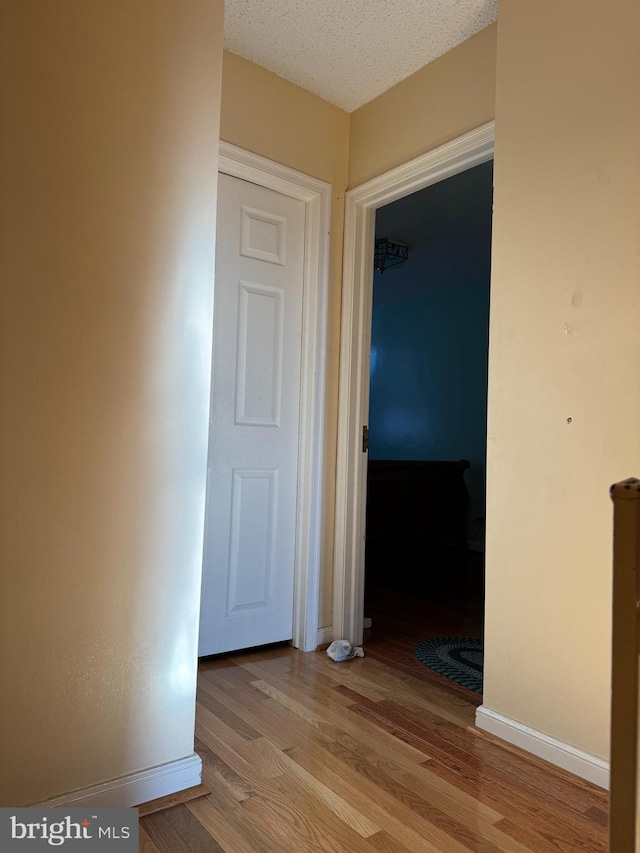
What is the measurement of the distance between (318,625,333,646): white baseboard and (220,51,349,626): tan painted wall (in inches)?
1.1

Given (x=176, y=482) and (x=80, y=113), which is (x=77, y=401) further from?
(x=80, y=113)

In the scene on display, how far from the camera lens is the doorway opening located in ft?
11.3

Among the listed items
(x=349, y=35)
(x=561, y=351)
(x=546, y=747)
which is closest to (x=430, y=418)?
(x=349, y=35)

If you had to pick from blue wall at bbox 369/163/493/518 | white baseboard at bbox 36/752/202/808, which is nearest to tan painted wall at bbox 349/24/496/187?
blue wall at bbox 369/163/493/518

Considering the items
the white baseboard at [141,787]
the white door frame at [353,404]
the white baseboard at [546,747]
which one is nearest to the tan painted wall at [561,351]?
the white baseboard at [546,747]

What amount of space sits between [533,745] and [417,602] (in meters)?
1.70

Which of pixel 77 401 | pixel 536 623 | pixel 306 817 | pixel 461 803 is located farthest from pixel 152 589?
pixel 536 623

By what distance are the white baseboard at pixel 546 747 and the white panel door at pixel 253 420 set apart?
102 cm

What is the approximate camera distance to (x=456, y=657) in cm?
248

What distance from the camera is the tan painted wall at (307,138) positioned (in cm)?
240

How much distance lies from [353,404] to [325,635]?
103 centimetres

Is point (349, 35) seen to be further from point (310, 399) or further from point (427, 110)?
point (310, 399)

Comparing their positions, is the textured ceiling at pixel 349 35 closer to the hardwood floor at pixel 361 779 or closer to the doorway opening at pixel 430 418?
the doorway opening at pixel 430 418

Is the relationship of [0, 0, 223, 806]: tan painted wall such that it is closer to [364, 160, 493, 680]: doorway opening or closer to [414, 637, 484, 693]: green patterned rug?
[414, 637, 484, 693]: green patterned rug
